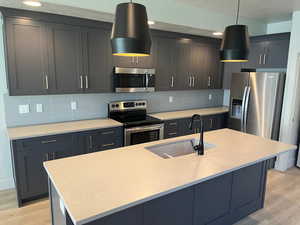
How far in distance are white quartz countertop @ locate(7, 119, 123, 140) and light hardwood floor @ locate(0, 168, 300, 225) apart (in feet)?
3.10

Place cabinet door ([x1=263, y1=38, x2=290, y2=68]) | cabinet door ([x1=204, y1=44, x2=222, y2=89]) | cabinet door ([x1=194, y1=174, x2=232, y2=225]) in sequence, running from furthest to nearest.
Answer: cabinet door ([x1=204, y1=44, x2=222, y2=89]), cabinet door ([x1=263, y1=38, x2=290, y2=68]), cabinet door ([x1=194, y1=174, x2=232, y2=225])

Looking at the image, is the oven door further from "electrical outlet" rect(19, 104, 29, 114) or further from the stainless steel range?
"electrical outlet" rect(19, 104, 29, 114)

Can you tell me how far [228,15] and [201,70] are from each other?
1164 millimetres

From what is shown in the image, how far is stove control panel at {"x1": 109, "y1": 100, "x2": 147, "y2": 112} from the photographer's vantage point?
12.5 ft

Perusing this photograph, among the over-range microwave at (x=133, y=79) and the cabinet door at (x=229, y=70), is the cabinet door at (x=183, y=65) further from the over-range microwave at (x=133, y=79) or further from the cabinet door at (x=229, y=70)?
the cabinet door at (x=229, y=70)

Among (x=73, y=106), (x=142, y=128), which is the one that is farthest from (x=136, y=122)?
(x=73, y=106)

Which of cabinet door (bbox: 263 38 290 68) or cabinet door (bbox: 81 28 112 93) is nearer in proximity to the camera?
cabinet door (bbox: 81 28 112 93)

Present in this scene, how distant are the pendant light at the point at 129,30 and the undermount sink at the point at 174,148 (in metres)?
1.19

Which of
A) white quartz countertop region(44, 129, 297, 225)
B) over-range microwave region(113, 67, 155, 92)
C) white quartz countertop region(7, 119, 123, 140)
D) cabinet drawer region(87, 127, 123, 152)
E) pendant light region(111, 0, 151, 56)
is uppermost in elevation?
pendant light region(111, 0, 151, 56)

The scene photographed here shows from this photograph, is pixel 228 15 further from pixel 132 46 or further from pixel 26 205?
pixel 26 205

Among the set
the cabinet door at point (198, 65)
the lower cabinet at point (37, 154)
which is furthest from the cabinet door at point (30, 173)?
the cabinet door at point (198, 65)

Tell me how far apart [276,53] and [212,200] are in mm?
3288

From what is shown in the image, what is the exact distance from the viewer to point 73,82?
10.6ft

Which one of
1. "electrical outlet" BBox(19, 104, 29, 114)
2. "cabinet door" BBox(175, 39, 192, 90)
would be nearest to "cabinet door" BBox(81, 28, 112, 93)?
"electrical outlet" BBox(19, 104, 29, 114)
